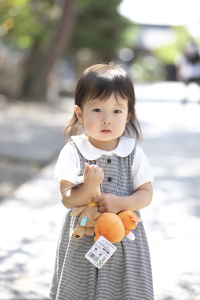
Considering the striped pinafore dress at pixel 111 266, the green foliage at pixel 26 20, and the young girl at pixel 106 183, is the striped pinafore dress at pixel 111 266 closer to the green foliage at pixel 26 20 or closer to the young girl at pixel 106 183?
the young girl at pixel 106 183

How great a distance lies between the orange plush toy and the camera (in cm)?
155

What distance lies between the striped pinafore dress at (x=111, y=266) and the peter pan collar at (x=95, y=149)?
20 mm

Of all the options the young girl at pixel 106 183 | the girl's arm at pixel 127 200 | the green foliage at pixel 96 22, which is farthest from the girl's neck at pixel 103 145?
the green foliage at pixel 96 22

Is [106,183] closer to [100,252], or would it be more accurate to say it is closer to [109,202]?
[109,202]

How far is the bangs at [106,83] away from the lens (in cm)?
161

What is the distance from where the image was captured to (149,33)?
36.5 m

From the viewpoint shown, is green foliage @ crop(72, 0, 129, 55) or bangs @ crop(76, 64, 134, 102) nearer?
bangs @ crop(76, 64, 134, 102)

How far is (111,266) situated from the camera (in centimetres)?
167

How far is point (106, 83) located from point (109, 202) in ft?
1.60

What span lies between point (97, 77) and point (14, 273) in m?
1.45

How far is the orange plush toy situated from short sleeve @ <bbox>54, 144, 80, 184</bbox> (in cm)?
21

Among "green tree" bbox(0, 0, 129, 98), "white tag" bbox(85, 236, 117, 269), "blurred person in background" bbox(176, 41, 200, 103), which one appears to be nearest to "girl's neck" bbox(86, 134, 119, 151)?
"white tag" bbox(85, 236, 117, 269)

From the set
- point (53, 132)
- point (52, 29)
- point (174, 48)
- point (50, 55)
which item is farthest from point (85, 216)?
point (174, 48)

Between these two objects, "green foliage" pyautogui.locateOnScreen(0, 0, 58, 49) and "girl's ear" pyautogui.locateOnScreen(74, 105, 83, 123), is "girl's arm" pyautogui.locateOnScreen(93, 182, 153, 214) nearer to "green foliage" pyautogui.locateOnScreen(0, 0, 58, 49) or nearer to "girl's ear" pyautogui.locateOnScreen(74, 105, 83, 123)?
"girl's ear" pyautogui.locateOnScreen(74, 105, 83, 123)
